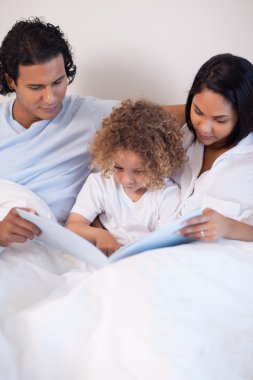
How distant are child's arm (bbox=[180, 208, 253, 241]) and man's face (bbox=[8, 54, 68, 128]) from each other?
0.60m

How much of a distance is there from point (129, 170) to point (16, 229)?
343 millimetres

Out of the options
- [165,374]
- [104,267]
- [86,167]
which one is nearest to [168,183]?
[86,167]

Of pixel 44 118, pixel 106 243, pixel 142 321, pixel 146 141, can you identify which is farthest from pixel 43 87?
pixel 142 321

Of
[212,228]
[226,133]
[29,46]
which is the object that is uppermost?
[29,46]

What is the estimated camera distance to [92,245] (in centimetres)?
93

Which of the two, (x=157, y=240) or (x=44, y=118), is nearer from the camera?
(x=157, y=240)

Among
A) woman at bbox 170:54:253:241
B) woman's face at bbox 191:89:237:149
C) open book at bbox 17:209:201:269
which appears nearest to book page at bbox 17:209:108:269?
open book at bbox 17:209:201:269

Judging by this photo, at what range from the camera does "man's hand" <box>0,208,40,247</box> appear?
1058 millimetres

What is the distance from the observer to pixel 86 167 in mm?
1473

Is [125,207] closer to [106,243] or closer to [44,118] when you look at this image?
[106,243]

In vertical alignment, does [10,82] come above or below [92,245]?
above

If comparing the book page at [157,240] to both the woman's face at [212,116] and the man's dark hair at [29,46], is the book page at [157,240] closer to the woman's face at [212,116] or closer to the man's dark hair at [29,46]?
the woman's face at [212,116]

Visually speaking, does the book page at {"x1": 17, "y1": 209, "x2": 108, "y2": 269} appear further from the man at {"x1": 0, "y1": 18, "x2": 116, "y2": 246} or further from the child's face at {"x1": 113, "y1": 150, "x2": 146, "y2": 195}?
the man at {"x1": 0, "y1": 18, "x2": 116, "y2": 246}

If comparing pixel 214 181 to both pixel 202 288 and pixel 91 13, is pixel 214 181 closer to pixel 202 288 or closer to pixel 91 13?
pixel 202 288
